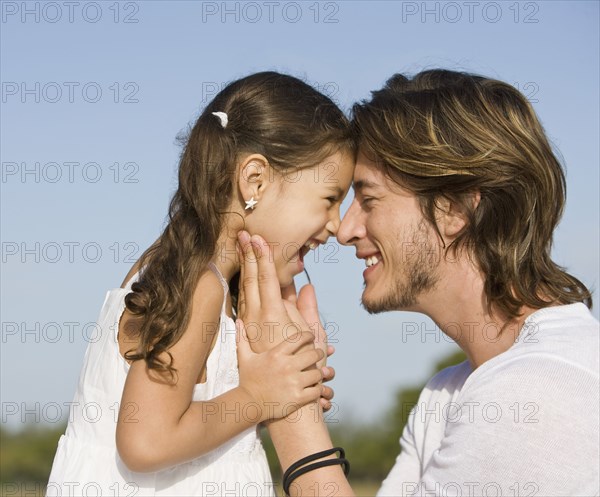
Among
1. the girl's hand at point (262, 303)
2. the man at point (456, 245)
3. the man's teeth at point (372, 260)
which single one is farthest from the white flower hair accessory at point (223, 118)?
the man's teeth at point (372, 260)

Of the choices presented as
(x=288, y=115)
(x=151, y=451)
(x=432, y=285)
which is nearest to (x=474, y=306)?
(x=432, y=285)

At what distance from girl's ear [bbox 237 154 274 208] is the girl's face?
0.03 m

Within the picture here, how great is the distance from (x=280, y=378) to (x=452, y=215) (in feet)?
4.17

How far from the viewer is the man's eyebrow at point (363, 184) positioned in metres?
4.43

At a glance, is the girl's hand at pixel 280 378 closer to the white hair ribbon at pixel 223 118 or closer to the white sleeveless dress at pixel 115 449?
the white sleeveless dress at pixel 115 449

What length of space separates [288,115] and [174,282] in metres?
1.15

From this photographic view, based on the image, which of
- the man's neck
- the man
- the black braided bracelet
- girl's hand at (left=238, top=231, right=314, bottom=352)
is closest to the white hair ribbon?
girl's hand at (left=238, top=231, right=314, bottom=352)

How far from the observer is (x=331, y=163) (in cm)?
440

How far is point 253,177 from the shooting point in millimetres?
4285

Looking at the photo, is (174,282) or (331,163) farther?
(331,163)

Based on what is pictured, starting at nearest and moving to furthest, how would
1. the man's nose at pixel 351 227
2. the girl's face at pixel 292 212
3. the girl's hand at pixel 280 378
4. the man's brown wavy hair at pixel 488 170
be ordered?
the girl's hand at pixel 280 378 < the man's brown wavy hair at pixel 488 170 < the girl's face at pixel 292 212 < the man's nose at pixel 351 227

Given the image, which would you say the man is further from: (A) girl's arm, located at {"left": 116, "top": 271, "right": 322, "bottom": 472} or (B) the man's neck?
(A) girl's arm, located at {"left": 116, "top": 271, "right": 322, "bottom": 472}

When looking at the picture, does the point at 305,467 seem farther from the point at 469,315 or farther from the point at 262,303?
the point at 469,315

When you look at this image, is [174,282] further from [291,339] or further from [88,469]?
[88,469]
